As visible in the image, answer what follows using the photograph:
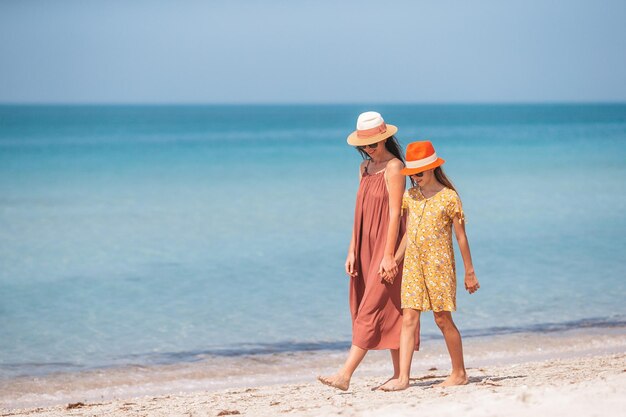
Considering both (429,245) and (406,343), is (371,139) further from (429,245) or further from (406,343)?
(406,343)

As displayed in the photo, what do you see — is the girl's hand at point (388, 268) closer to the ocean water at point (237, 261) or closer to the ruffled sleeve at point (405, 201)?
the ruffled sleeve at point (405, 201)

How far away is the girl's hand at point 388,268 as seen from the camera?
5.45 metres

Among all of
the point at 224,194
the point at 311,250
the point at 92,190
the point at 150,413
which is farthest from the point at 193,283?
the point at 92,190

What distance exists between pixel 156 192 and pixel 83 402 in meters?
16.1

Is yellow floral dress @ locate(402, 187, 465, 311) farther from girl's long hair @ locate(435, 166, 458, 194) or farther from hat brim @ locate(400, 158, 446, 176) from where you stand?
hat brim @ locate(400, 158, 446, 176)

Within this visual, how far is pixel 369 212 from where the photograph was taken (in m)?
5.63

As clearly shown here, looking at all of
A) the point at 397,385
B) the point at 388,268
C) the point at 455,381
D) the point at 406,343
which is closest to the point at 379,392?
the point at 397,385

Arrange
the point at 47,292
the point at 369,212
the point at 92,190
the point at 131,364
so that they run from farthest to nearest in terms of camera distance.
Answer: the point at 92,190, the point at 47,292, the point at 131,364, the point at 369,212

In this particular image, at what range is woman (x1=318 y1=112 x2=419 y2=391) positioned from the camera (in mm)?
5520

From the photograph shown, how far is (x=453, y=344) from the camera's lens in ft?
18.1

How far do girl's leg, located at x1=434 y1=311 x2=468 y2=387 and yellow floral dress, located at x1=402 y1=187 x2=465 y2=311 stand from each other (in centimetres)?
10

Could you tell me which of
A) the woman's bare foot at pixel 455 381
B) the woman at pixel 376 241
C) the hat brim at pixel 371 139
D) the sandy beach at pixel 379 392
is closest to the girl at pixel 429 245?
the woman at pixel 376 241

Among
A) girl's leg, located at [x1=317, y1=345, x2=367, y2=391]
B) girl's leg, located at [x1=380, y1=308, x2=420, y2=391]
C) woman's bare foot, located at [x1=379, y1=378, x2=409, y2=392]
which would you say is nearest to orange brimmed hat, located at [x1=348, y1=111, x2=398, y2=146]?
girl's leg, located at [x1=380, y1=308, x2=420, y2=391]

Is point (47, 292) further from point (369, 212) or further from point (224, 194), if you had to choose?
point (224, 194)
